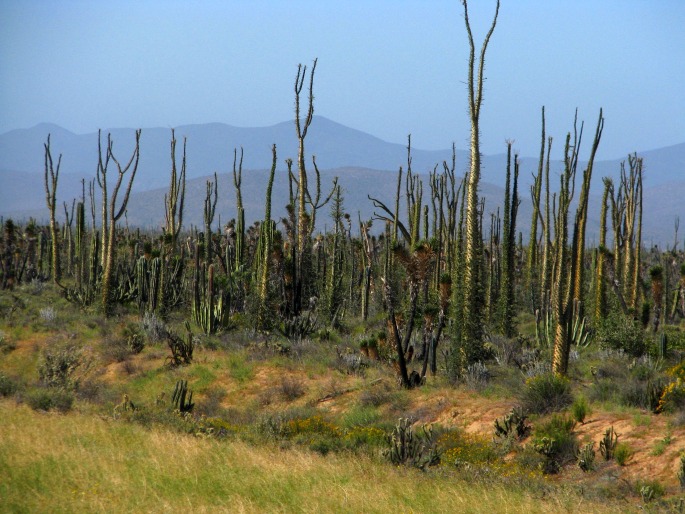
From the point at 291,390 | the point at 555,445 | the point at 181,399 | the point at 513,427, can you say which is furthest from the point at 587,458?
the point at 181,399

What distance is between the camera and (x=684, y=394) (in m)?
14.0

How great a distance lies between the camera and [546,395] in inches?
581

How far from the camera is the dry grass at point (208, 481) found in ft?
30.1

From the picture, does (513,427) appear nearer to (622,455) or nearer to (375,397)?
(622,455)

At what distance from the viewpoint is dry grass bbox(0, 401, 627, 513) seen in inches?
361

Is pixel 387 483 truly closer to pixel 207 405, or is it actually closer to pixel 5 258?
pixel 207 405

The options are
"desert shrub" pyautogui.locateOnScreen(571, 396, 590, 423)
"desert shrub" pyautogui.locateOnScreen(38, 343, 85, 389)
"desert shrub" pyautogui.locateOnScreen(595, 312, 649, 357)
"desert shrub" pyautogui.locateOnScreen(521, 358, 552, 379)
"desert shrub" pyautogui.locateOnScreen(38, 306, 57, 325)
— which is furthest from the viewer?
"desert shrub" pyautogui.locateOnScreen(38, 306, 57, 325)

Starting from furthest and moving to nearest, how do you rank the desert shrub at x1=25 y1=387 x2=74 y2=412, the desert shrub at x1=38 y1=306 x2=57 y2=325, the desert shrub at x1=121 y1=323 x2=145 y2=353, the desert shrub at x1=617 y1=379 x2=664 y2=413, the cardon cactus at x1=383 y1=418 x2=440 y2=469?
the desert shrub at x1=38 y1=306 x2=57 y2=325, the desert shrub at x1=121 y1=323 x2=145 y2=353, the desert shrub at x1=25 y1=387 x2=74 y2=412, the desert shrub at x1=617 y1=379 x2=664 y2=413, the cardon cactus at x1=383 y1=418 x2=440 y2=469

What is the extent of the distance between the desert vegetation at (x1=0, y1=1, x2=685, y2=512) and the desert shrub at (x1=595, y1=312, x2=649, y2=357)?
Result: 0.17 feet

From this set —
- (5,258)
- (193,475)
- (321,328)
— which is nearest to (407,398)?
(193,475)

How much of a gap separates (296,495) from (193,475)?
1.52 m

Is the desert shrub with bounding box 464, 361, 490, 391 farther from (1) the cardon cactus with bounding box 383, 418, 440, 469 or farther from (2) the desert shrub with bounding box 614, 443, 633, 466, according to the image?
(2) the desert shrub with bounding box 614, 443, 633, 466

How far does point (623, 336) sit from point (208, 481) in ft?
45.4

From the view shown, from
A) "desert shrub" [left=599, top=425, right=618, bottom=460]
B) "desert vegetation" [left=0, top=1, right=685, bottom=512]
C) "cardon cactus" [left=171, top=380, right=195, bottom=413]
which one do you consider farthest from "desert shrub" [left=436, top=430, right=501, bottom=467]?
"cardon cactus" [left=171, top=380, right=195, bottom=413]
